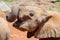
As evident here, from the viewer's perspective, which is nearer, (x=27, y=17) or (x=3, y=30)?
(x=27, y=17)

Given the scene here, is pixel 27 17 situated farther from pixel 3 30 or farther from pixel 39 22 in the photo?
pixel 3 30

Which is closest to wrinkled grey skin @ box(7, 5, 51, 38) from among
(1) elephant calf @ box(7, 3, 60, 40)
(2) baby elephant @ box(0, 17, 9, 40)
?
(1) elephant calf @ box(7, 3, 60, 40)

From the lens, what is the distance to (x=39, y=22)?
2764 mm

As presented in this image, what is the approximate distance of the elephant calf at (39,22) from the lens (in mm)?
2742

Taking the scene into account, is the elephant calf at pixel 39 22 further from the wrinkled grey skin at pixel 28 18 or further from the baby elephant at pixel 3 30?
the baby elephant at pixel 3 30

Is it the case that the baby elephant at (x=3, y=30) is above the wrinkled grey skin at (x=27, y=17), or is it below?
below

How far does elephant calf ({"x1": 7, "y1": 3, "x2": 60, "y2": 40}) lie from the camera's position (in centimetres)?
274

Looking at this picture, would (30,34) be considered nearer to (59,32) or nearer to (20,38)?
(59,32)

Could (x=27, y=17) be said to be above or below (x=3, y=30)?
above

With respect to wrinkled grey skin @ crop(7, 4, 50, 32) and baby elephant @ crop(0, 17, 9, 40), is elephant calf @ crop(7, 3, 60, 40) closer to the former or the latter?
wrinkled grey skin @ crop(7, 4, 50, 32)

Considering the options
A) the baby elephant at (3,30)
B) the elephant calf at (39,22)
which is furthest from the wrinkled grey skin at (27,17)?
the baby elephant at (3,30)

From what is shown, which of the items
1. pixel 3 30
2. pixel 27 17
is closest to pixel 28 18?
pixel 27 17

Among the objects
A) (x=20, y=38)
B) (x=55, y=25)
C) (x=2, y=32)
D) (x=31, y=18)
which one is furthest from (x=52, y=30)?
(x=20, y=38)

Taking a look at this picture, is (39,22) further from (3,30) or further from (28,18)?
(3,30)
